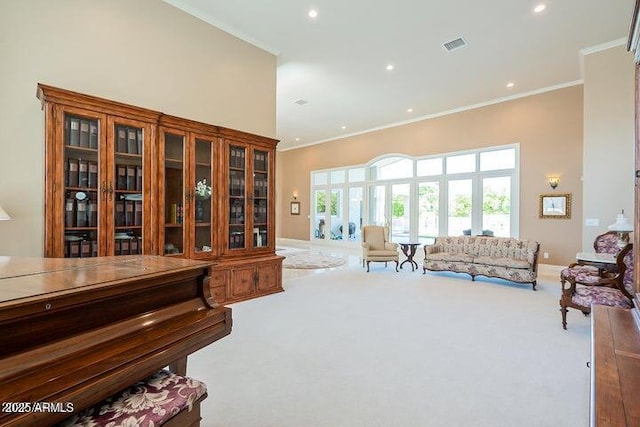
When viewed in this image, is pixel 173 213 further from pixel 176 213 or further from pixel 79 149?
pixel 79 149

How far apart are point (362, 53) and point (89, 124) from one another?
14.3 ft

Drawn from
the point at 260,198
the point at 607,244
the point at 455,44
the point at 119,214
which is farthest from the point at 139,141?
the point at 607,244

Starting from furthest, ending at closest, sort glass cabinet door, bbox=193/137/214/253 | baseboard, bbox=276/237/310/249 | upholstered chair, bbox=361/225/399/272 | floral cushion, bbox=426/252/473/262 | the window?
1. baseboard, bbox=276/237/310/249
2. the window
3. upholstered chair, bbox=361/225/399/272
4. floral cushion, bbox=426/252/473/262
5. glass cabinet door, bbox=193/137/214/253

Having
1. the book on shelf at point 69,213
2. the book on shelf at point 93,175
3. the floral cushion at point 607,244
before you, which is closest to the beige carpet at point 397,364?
the floral cushion at point 607,244

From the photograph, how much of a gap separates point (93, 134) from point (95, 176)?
17.0 inches

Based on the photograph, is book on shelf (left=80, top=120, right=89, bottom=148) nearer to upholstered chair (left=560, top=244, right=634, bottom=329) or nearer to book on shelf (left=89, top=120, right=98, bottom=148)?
book on shelf (left=89, top=120, right=98, bottom=148)

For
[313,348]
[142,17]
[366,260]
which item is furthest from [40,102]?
[366,260]

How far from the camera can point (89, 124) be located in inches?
124

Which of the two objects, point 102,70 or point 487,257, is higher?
point 102,70

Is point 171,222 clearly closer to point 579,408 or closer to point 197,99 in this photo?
point 197,99

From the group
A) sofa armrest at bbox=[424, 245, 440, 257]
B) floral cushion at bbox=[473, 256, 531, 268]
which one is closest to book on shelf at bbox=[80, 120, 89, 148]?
sofa armrest at bbox=[424, 245, 440, 257]

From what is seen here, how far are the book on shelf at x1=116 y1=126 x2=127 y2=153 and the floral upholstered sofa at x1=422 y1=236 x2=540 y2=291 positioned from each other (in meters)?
5.75

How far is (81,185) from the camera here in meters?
3.11

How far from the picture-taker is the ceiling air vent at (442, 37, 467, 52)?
506 centimetres
